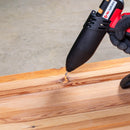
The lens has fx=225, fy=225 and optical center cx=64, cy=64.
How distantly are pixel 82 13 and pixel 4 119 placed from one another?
148 centimetres

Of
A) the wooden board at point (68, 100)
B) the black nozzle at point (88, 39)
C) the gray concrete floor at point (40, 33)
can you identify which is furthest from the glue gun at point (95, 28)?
the gray concrete floor at point (40, 33)

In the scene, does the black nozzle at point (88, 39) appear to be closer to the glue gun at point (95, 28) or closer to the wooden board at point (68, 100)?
the glue gun at point (95, 28)

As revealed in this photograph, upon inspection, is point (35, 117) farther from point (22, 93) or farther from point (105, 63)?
point (105, 63)

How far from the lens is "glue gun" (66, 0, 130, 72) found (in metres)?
0.88

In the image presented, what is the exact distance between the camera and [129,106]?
1044 millimetres

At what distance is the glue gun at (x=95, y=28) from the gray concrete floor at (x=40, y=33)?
32.7 inches

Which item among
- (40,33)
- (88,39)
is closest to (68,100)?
(88,39)

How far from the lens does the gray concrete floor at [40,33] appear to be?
179cm

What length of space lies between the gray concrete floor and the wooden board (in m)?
0.56

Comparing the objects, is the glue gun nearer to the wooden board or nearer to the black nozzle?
the black nozzle

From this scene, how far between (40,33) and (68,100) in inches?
41.9

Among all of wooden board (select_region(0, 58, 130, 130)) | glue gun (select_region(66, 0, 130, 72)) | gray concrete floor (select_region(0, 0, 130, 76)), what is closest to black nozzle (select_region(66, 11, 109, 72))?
glue gun (select_region(66, 0, 130, 72))

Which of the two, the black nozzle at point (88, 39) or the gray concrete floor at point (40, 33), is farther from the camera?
the gray concrete floor at point (40, 33)

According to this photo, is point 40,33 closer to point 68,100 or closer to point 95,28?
point 68,100
